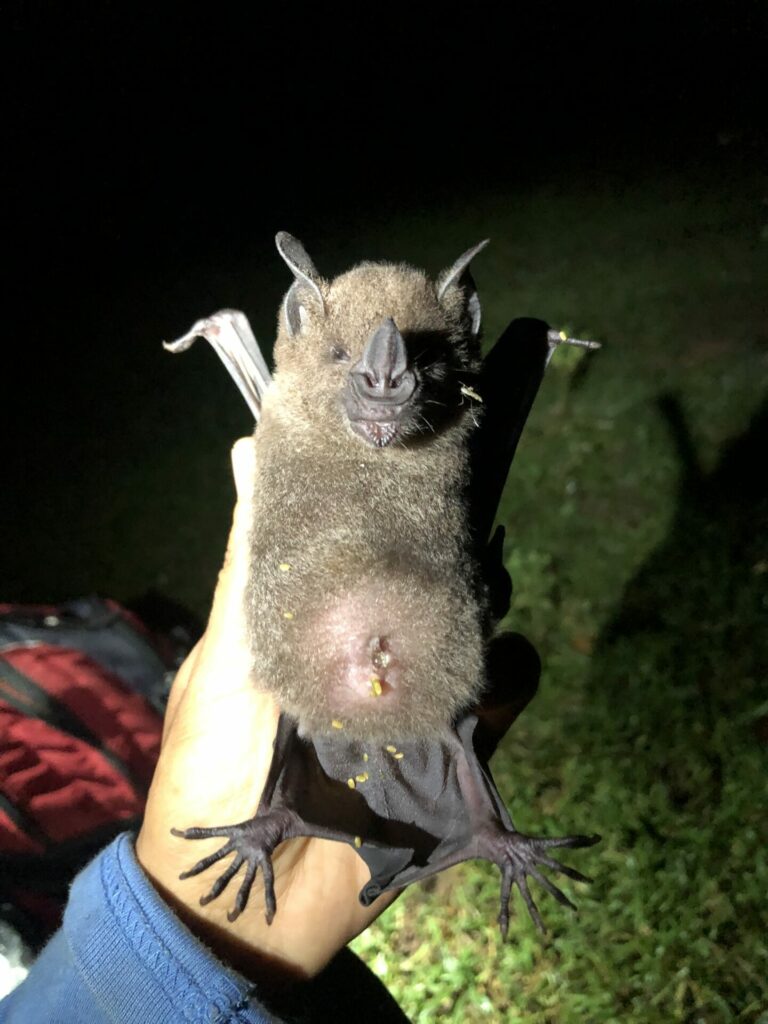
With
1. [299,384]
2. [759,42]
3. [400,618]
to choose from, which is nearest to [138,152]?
[299,384]

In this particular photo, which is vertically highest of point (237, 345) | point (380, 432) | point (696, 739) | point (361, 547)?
point (237, 345)

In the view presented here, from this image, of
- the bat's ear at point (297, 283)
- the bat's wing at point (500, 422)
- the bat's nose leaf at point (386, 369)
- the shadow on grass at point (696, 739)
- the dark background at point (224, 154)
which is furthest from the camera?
the dark background at point (224, 154)

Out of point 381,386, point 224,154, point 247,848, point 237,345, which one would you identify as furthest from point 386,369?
point 224,154

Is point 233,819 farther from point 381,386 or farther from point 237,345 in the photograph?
point 237,345

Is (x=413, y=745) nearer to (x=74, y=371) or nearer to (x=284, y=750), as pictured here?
(x=284, y=750)

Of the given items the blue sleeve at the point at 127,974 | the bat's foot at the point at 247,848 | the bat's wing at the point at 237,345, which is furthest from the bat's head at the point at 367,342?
the blue sleeve at the point at 127,974

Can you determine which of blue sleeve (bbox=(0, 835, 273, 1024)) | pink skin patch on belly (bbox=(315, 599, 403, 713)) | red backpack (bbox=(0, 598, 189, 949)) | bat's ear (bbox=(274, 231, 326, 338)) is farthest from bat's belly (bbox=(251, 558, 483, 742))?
red backpack (bbox=(0, 598, 189, 949))

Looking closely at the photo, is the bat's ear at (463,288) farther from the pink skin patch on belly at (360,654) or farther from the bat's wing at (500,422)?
the pink skin patch on belly at (360,654)
